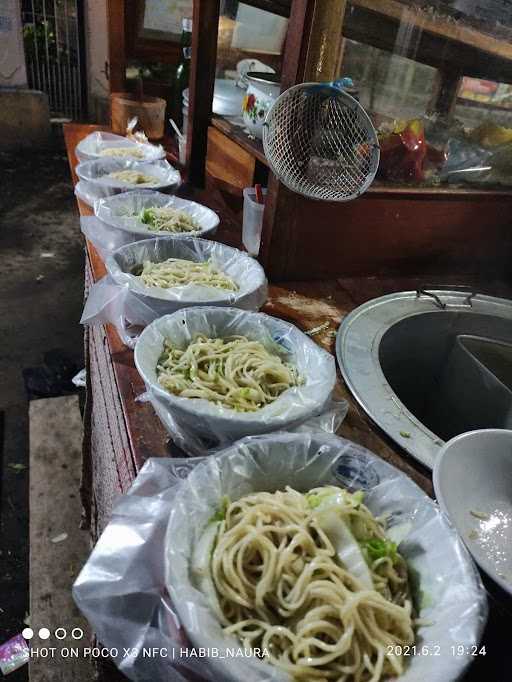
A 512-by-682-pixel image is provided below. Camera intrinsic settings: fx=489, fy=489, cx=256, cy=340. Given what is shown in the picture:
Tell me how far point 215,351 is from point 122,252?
0.81 metres

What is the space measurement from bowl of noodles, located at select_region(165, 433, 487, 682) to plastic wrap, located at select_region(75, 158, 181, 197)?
2.39m

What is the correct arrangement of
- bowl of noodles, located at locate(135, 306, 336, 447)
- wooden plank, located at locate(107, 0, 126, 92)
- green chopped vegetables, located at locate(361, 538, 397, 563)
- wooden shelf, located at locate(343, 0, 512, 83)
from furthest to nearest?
wooden plank, located at locate(107, 0, 126, 92) < wooden shelf, located at locate(343, 0, 512, 83) < bowl of noodles, located at locate(135, 306, 336, 447) < green chopped vegetables, located at locate(361, 538, 397, 563)

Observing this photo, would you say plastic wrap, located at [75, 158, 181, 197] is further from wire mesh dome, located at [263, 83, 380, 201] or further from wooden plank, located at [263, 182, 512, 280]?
wire mesh dome, located at [263, 83, 380, 201]

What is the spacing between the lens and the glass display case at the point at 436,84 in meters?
2.29

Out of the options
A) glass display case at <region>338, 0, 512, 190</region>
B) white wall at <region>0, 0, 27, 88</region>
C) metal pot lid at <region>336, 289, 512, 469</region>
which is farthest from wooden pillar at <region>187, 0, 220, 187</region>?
white wall at <region>0, 0, 27, 88</region>

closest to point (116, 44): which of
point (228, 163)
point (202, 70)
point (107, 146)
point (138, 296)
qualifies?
point (107, 146)

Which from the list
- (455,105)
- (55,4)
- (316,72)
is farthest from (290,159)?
(55,4)

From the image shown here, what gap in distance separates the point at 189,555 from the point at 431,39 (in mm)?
2618

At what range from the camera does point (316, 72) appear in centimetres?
209

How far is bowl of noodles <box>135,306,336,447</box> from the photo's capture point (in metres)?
1.39

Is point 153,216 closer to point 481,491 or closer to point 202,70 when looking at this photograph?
point 202,70

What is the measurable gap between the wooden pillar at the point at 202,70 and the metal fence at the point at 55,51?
23.5 ft

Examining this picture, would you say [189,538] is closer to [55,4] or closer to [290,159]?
[290,159]

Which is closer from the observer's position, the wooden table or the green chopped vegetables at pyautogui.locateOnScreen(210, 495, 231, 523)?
the green chopped vegetables at pyautogui.locateOnScreen(210, 495, 231, 523)
